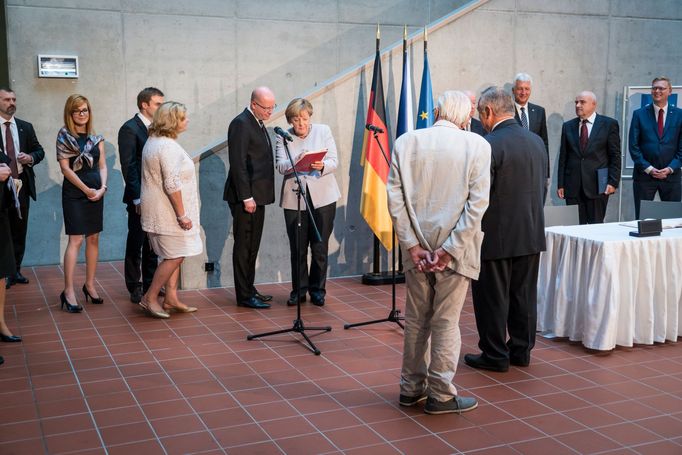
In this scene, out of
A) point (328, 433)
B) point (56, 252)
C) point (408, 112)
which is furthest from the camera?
point (56, 252)

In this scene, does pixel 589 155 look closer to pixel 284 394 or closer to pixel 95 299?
pixel 284 394

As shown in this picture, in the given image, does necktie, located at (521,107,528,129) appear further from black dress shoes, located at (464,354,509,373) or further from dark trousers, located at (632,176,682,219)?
black dress shoes, located at (464,354,509,373)

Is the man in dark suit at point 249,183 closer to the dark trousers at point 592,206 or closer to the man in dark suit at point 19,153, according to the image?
the man in dark suit at point 19,153

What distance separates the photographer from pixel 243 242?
20.6 ft

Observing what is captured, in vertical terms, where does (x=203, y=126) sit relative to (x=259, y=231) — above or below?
above

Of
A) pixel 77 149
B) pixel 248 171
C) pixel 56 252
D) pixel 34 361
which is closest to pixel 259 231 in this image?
pixel 248 171

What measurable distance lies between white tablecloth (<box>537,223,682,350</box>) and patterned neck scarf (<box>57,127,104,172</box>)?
349cm

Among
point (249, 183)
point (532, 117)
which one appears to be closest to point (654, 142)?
point (532, 117)

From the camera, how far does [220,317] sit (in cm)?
595

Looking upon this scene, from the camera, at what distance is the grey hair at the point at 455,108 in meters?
3.85

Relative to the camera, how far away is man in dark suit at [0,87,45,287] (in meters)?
6.54

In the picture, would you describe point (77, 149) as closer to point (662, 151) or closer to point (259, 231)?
point (259, 231)

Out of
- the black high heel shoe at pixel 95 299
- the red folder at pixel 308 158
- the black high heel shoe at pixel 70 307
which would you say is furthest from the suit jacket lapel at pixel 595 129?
the black high heel shoe at pixel 70 307

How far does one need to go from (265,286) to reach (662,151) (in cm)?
388
